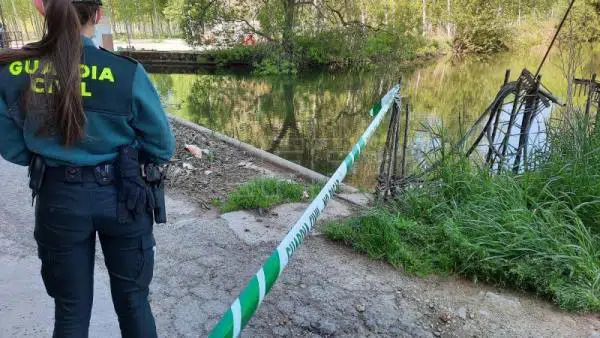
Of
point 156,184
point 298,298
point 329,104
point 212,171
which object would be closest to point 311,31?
point 329,104

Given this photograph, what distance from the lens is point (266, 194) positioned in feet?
14.9

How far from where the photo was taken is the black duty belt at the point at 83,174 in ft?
5.48

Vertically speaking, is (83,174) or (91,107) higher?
(91,107)

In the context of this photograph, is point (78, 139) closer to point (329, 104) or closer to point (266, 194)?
point (266, 194)

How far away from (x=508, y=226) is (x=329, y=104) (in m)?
11.4

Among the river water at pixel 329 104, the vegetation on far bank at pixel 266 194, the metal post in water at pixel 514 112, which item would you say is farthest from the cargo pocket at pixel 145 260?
the metal post in water at pixel 514 112

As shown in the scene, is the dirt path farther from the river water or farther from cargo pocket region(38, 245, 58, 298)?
the river water

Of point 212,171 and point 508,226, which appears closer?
point 508,226

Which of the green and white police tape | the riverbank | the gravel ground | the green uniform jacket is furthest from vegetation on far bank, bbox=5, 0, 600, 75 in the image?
the green and white police tape

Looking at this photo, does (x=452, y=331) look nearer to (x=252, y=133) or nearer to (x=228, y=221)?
(x=228, y=221)

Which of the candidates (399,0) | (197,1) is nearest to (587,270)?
(197,1)

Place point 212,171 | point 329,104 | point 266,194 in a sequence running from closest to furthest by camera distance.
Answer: point 266,194, point 212,171, point 329,104

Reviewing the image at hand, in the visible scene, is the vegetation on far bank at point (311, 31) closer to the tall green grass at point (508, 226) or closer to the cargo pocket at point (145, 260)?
the tall green grass at point (508, 226)

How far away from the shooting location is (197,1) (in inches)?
930
